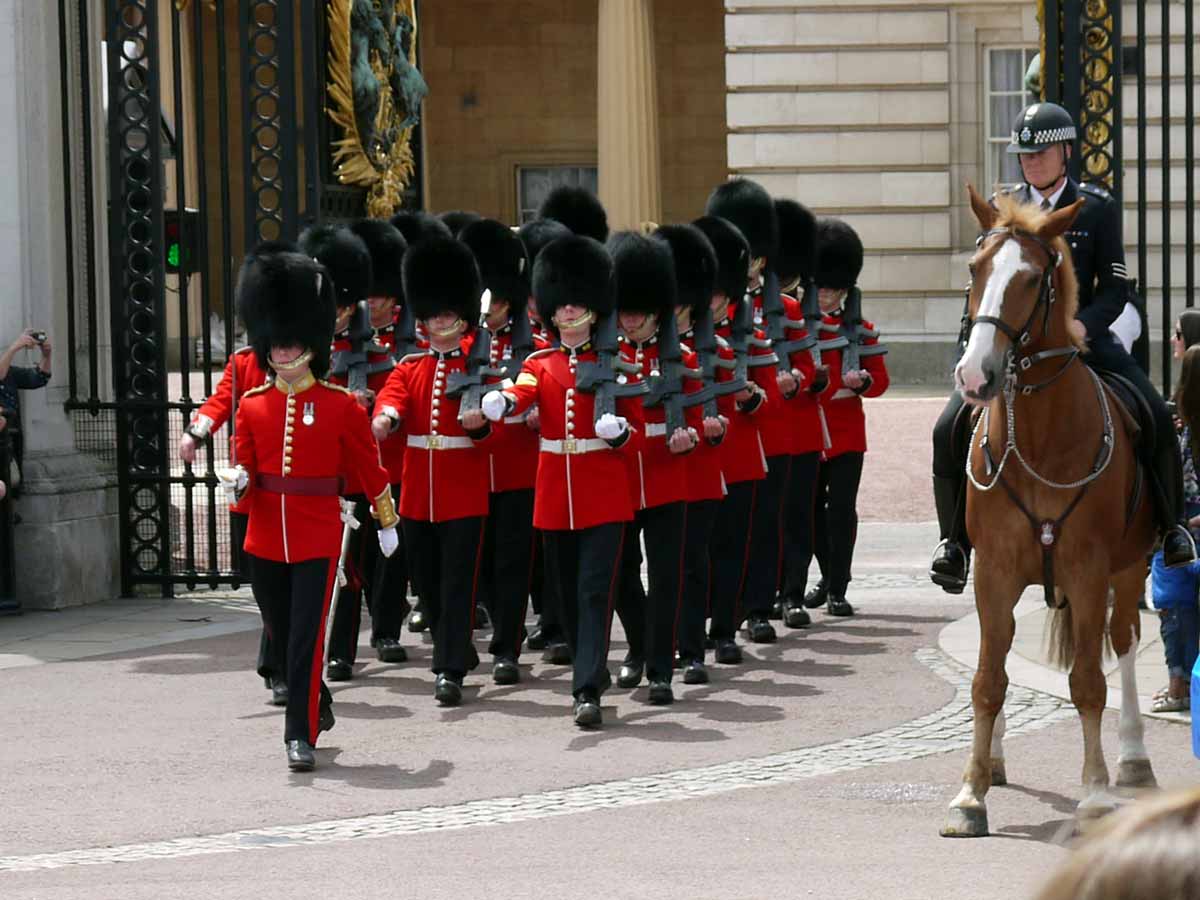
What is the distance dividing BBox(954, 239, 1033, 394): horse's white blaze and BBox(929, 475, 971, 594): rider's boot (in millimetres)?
668

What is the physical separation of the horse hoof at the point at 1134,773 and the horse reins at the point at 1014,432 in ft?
1.84

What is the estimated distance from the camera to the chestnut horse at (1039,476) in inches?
201

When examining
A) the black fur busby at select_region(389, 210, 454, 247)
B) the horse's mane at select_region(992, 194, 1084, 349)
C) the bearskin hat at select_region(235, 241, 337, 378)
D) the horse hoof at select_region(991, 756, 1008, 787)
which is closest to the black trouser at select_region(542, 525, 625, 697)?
the bearskin hat at select_region(235, 241, 337, 378)

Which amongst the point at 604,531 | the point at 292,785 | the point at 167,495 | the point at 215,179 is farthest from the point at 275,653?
the point at 215,179

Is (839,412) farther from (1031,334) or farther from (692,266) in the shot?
(1031,334)

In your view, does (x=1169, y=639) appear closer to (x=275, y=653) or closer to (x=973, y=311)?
(x=973, y=311)

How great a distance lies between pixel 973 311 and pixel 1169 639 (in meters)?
2.04

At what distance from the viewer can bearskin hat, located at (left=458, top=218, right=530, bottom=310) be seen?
8102mm

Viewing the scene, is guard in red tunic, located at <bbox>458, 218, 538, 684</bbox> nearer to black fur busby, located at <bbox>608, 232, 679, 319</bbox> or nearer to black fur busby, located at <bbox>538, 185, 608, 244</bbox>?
black fur busby, located at <bbox>608, 232, 679, 319</bbox>

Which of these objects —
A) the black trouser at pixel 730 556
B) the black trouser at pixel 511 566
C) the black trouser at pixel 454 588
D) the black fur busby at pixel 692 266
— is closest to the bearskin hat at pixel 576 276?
the black fur busby at pixel 692 266

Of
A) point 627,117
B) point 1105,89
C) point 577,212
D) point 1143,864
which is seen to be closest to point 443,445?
point 577,212

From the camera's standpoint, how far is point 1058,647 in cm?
572

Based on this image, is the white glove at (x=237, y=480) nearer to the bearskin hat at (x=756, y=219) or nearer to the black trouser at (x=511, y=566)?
the black trouser at (x=511, y=566)

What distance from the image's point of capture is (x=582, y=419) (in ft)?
22.4
